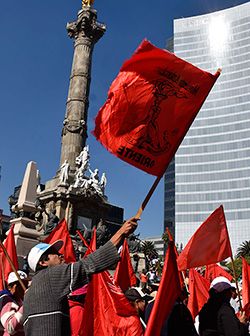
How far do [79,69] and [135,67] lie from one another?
32973 mm

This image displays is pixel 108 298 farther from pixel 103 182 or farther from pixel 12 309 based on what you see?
pixel 103 182

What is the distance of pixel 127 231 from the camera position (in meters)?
2.87

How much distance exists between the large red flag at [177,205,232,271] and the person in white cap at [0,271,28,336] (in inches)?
83.5

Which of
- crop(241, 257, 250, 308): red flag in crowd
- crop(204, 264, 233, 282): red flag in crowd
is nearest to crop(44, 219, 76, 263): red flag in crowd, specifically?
→ crop(204, 264, 233, 282): red flag in crowd

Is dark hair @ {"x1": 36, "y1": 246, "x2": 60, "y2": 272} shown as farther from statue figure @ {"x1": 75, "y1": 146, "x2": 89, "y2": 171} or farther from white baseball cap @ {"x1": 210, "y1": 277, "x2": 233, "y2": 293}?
statue figure @ {"x1": 75, "y1": 146, "x2": 89, "y2": 171}

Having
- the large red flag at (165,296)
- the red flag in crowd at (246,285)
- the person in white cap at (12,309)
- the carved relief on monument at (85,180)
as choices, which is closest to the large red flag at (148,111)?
the large red flag at (165,296)

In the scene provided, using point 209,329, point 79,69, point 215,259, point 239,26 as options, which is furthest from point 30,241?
point 239,26

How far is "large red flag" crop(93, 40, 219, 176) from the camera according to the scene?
13.6 ft

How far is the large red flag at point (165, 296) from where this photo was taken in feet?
11.6

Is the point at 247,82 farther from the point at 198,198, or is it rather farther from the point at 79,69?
the point at 79,69

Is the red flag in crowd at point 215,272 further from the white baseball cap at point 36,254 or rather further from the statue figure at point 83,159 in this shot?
the statue figure at point 83,159

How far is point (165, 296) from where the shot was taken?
3.71m

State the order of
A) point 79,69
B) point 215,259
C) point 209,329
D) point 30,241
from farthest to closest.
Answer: point 79,69 → point 30,241 → point 215,259 → point 209,329

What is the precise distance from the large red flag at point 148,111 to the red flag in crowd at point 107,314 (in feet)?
4.32
